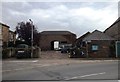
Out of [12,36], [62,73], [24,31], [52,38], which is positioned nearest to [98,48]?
[62,73]

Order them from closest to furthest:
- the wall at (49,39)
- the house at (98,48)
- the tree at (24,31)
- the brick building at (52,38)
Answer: the house at (98,48), the tree at (24,31), the wall at (49,39), the brick building at (52,38)

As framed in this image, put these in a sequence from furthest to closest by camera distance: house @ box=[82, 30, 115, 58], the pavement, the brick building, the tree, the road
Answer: the brick building → the tree → house @ box=[82, 30, 115, 58] → the road → the pavement

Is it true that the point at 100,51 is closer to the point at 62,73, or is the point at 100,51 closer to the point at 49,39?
the point at 62,73

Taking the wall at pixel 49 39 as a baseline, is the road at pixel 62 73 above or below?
below

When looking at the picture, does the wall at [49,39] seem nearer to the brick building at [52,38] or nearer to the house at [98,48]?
the brick building at [52,38]

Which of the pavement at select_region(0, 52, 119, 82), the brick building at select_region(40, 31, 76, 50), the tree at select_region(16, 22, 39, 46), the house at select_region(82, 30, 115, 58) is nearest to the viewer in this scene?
the pavement at select_region(0, 52, 119, 82)

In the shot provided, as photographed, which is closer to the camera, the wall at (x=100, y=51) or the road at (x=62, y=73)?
the road at (x=62, y=73)

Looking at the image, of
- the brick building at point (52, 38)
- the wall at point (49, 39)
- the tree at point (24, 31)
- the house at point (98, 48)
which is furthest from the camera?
the brick building at point (52, 38)

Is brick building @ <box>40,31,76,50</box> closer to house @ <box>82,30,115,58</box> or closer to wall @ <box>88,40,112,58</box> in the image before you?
house @ <box>82,30,115,58</box>

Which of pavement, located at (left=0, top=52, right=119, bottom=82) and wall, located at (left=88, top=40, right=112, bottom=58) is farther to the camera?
wall, located at (left=88, top=40, right=112, bottom=58)

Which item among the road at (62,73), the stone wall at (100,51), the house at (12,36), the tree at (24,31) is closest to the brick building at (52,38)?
the tree at (24,31)

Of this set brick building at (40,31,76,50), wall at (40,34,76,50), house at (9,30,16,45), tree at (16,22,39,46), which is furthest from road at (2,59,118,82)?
brick building at (40,31,76,50)

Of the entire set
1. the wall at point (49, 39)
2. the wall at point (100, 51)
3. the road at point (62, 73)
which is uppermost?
the wall at point (49, 39)

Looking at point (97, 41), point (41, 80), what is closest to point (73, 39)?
point (97, 41)
